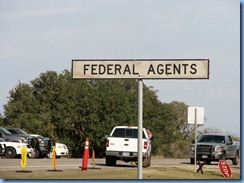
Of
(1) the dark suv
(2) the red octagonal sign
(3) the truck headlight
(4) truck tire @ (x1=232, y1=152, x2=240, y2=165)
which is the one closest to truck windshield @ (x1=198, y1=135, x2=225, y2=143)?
(3) the truck headlight

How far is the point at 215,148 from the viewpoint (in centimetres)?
3744

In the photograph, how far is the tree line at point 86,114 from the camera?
2859 inches

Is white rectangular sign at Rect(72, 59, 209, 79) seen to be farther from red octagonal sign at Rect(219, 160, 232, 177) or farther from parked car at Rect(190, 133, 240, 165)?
parked car at Rect(190, 133, 240, 165)

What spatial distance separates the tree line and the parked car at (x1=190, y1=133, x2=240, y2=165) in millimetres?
31547

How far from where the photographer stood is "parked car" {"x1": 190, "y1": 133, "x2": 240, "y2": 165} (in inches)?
1473

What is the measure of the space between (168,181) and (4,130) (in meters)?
21.1

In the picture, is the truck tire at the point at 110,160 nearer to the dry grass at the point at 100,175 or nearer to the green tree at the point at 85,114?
the dry grass at the point at 100,175

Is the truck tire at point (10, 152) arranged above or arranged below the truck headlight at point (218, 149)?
below

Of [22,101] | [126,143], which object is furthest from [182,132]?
[126,143]

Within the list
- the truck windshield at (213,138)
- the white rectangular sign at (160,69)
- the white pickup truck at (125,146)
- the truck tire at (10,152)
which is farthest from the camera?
the truck windshield at (213,138)

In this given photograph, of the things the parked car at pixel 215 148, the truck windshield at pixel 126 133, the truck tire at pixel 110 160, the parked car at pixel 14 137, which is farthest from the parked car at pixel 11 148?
the parked car at pixel 215 148

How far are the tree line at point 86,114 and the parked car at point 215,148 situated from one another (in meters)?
31.5

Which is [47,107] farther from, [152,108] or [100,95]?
[152,108]

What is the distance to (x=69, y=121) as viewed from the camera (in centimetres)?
7481
